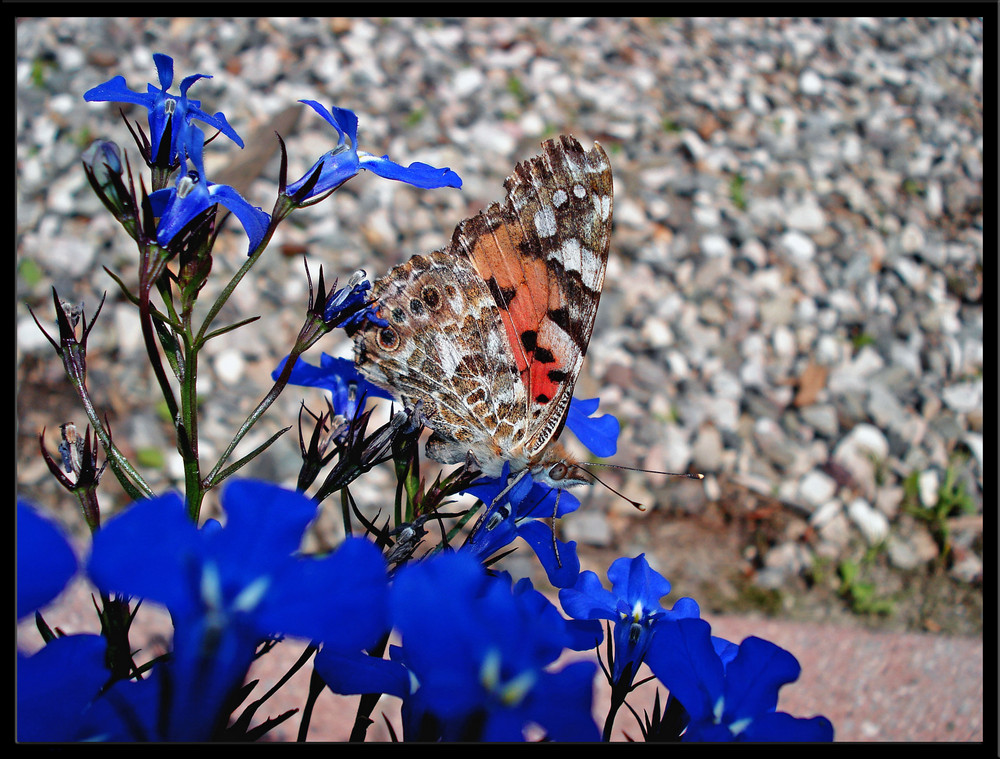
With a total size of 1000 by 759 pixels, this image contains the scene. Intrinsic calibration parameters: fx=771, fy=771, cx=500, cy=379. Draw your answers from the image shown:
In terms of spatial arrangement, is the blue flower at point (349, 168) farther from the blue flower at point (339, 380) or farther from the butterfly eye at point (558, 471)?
the butterfly eye at point (558, 471)

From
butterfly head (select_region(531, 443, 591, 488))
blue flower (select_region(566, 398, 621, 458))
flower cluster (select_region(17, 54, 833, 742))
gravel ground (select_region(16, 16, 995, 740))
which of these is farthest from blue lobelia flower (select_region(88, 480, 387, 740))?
gravel ground (select_region(16, 16, 995, 740))

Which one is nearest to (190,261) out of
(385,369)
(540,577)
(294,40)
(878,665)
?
(385,369)

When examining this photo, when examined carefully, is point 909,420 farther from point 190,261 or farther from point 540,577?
point 190,261

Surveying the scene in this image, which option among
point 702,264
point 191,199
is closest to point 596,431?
point 191,199

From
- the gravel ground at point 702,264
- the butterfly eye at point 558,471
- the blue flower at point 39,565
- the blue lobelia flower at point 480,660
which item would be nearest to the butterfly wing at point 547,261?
the butterfly eye at point 558,471

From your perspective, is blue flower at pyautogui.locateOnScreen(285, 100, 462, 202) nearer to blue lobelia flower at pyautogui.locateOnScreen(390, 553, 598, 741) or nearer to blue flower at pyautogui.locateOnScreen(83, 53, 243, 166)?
blue flower at pyautogui.locateOnScreen(83, 53, 243, 166)
